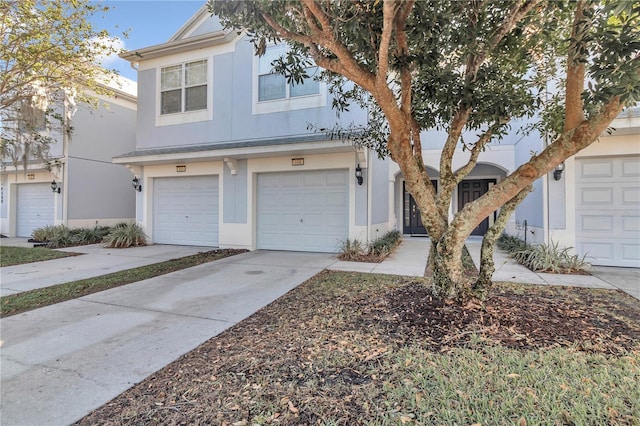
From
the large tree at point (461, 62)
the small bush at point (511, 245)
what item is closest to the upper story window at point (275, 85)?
the large tree at point (461, 62)

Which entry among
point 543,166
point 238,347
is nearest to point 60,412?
point 238,347

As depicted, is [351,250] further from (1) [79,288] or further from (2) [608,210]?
(2) [608,210]

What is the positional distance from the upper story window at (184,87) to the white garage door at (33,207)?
23.4 feet

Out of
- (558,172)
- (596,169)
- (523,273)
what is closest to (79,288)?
(523,273)

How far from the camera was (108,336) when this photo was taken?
148 inches

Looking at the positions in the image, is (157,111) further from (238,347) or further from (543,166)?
(543,166)

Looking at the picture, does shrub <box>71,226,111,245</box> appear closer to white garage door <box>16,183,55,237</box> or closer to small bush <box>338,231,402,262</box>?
white garage door <box>16,183,55,237</box>

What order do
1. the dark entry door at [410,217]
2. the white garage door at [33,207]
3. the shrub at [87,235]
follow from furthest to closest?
the dark entry door at [410,217], the white garage door at [33,207], the shrub at [87,235]

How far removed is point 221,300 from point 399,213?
11.2 metres

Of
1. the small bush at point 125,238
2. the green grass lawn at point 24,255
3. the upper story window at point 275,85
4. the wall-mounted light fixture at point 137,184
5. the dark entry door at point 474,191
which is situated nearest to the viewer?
the green grass lawn at point 24,255

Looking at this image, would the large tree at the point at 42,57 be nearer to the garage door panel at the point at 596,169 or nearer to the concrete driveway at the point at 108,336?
the concrete driveway at the point at 108,336

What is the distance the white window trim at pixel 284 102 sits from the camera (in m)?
9.08

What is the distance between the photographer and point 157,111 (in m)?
11.0

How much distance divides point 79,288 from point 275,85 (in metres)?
7.17
